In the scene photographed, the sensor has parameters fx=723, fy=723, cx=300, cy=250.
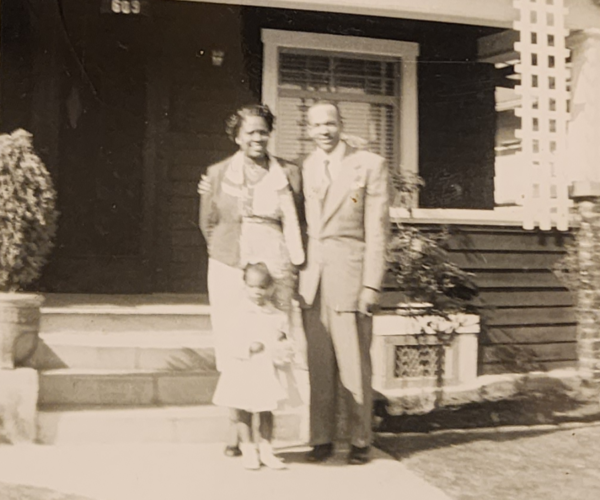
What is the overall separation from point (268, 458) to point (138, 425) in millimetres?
839

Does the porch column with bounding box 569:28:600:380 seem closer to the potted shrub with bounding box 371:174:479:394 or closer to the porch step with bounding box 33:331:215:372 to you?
the potted shrub with bounding box 371:174:479:394

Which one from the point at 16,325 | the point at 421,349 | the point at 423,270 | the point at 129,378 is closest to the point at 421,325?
the point at 421,349

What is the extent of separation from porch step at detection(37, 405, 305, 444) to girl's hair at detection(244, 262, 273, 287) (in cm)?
97

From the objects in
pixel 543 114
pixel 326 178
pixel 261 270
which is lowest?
pixel 261 270

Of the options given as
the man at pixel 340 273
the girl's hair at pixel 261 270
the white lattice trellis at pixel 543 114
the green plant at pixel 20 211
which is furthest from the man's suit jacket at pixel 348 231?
the white lattice trellis at pixel 543 114

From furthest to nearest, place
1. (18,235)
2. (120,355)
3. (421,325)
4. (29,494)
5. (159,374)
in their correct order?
(421,325) → (120,355) → (159,374) → (18,235) → (29,494)

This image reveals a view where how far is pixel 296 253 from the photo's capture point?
148 inches

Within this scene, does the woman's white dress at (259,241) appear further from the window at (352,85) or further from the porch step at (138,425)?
the window at (352,85)

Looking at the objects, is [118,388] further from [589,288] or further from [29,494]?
[589,288]

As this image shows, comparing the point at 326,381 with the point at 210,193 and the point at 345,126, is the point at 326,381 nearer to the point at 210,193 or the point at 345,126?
the point at 210,193

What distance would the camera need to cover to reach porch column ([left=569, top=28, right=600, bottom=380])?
5.43 meters

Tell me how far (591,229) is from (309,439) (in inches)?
122

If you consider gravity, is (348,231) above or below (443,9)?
below

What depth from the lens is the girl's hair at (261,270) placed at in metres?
3.60
